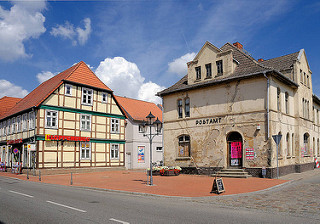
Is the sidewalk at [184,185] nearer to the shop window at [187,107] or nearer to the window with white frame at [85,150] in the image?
the shop window at [187,107]

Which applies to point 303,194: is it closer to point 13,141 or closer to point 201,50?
point 201,50

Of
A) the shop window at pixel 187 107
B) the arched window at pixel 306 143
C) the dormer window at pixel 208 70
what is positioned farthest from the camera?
the arched window at pixel 306 143

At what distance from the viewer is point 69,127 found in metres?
28.9

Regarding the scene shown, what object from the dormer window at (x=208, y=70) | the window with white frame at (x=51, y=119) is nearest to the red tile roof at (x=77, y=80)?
the window with white frame at (x=51, y=119)

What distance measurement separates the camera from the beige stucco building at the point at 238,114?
1967 cm

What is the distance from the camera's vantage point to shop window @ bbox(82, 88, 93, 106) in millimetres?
30609

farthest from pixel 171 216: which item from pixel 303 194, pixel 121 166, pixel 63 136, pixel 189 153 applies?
pixel 121 166

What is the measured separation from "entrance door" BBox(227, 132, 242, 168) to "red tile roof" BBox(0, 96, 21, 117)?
106 feet

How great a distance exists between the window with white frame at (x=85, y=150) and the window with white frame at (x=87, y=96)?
434 cm

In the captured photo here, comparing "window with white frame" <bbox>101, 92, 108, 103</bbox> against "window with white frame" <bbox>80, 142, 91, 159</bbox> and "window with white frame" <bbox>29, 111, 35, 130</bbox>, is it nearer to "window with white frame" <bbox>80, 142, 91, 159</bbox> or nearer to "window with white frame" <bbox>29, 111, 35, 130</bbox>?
"window with white frame" <bbox>80, 142, 91, 159</bbox>

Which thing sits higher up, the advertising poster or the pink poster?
the pink poster

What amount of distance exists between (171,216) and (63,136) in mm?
22048

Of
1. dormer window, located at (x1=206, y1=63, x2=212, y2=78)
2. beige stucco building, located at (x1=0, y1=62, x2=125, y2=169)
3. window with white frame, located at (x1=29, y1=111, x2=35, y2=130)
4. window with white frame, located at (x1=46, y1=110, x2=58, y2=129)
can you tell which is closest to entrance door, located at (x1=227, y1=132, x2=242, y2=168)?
dormer window, located at (x1=206, y1=63, x2=212, y2=78)

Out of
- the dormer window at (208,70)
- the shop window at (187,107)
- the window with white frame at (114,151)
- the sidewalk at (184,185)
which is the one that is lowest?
the sidewalk at (184,185)
